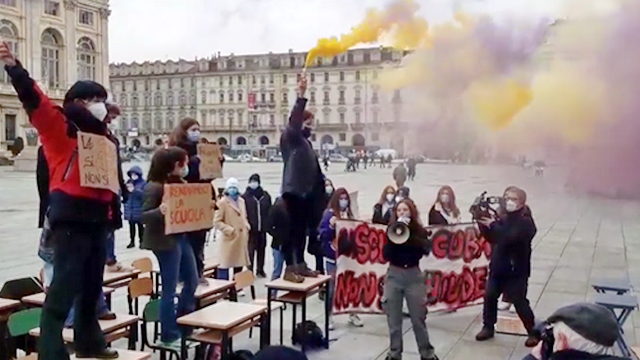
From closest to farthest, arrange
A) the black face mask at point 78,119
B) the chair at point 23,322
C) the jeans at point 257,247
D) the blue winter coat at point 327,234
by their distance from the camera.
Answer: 1. the black face mask at point 78,119
2. the chair at point 23,322
3. the blue winter coat at point 327,234
4. the jeans at point 257,247

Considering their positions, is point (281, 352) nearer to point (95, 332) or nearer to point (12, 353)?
point (95, 332)

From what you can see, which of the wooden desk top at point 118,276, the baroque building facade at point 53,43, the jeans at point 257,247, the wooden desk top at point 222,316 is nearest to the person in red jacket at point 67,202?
the wooden desk top at point 222,316

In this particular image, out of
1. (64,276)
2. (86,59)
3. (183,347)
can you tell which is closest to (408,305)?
(183,347)

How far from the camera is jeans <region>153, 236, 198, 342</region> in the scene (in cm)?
608

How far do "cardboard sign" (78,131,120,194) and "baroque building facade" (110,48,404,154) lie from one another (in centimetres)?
397

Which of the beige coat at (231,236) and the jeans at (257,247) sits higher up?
the beige coat at (231,236)

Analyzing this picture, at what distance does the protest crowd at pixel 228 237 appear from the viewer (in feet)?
13.9

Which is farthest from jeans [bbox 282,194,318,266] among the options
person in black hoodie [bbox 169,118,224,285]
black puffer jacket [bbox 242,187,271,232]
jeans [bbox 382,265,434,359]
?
black puffer jacket [bbox 242,187,271,232]

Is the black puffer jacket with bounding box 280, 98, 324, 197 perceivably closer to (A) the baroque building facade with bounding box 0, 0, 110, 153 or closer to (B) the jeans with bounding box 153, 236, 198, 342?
(B) the jeans with bounding box 153, 236, 198, 342

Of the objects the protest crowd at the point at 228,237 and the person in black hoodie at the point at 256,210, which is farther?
the person in black hoodie at the point at 256,210

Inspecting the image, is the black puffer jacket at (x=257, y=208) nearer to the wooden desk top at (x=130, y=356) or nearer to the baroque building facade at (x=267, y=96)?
the baroque building facade at (x=267, y=96)

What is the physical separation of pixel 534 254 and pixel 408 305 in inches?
358

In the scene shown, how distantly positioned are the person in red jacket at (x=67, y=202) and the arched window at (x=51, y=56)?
69.0 metres

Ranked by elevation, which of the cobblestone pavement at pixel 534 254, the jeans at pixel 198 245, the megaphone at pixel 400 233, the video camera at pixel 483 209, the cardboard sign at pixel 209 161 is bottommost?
the cobblestone pavement at pixel 534 254
